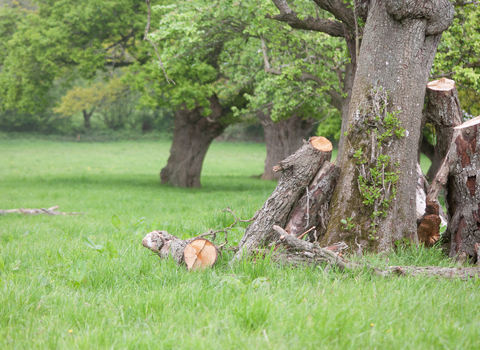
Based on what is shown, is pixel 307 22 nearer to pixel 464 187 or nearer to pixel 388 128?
pixel 388 128

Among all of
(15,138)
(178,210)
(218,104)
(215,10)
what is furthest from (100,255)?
(15,138)

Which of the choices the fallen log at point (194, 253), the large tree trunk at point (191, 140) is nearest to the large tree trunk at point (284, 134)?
the large tree trunk at point (191, 140)

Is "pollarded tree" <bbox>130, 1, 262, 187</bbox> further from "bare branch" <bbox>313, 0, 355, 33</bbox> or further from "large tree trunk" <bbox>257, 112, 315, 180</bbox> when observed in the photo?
"large tree trunk" <bbox>257, 112, 315, 180</bbox>

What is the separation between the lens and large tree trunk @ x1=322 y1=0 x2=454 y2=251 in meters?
4.34

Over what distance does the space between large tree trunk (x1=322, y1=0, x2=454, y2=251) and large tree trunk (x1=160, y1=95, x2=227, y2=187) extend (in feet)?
38.4

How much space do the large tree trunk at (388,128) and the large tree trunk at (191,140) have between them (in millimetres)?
11708

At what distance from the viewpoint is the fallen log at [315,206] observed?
4434 millimetres

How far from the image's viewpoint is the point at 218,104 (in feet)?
52.3

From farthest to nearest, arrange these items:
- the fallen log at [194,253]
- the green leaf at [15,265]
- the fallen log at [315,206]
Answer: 1. the fallen log at [315,206]
2. the green leaf at [15,265]
3. the fallen log at [194,253]

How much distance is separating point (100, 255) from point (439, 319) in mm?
3427

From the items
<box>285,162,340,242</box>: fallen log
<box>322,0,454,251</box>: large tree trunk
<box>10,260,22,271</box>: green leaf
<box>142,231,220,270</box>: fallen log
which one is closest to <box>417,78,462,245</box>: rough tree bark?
<box>322,0,454,251</box>: large tree trunk

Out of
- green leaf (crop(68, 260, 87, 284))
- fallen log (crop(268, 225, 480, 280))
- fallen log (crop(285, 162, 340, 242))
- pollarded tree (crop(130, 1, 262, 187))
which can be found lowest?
green leaf (crop(68, 260, 87, 284))

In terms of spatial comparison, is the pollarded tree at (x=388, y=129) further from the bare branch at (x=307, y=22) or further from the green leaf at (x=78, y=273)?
the green leaf at (x=78, y=273)

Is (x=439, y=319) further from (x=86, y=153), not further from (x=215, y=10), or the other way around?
(x=86, y=153)
